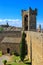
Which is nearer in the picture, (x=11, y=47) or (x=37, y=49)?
(x=37, y=49)

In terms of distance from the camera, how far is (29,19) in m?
31.0

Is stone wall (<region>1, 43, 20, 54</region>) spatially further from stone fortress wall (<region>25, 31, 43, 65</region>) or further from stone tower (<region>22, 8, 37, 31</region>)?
stone fortress wall (<region>25, 31, 43, 65</region>)

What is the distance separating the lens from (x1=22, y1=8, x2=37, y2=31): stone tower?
102 ft

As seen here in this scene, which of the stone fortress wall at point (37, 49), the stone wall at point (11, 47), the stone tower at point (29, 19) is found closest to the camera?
the stone fortress wall at point (37, 49)

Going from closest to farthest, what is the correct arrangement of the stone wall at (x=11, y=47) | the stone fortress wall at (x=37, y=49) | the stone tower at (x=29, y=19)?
the stone fortress wall at (x=37, y=49), the stone wall at (x=11, y=47), the stone tower at (x=29, y=19)

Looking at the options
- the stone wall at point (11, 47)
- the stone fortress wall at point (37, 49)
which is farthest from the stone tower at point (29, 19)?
the stone fortress wall at point (37, 49)

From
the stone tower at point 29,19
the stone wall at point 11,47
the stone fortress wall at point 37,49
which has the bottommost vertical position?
the stone wall at point 11,47

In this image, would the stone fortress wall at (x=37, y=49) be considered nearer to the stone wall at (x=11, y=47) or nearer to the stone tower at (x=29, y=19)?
the stone wall at (x=11, y=47)

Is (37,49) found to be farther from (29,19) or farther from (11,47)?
(29,19)

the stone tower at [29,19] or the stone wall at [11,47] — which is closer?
the stone wall at [11,47]

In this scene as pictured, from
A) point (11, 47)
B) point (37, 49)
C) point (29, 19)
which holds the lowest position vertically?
point (11, 47)

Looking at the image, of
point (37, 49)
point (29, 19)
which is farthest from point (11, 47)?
point (37, 49)

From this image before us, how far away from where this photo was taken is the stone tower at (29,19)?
3106cm

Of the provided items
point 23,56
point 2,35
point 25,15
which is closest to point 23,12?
point 25,15
